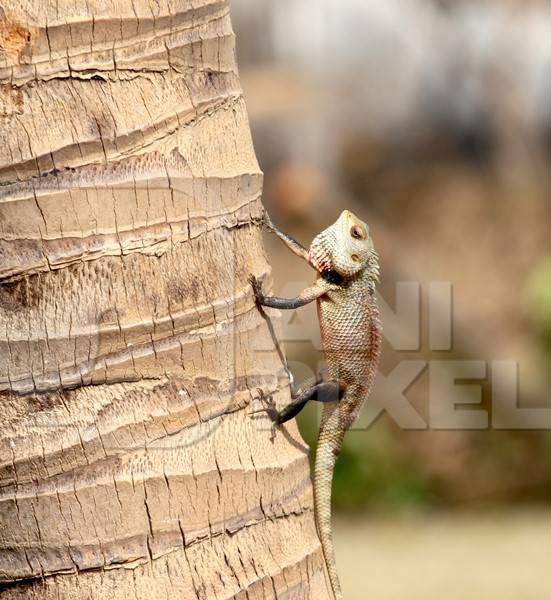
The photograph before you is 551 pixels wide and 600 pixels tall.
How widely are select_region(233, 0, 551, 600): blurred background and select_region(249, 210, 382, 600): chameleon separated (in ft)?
16.1

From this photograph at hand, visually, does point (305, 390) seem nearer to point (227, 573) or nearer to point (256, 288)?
point (256, 288)

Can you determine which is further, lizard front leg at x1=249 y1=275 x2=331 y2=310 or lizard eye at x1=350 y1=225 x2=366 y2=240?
lizard eye at x1=350 y1=225 x2=366 y2=240

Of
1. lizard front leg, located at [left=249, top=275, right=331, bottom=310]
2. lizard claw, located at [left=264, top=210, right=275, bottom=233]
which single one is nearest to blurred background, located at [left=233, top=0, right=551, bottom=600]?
lizard front leg, located at [left=249, top=275, right=331, bottom=310]

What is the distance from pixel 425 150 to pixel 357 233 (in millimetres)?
10076

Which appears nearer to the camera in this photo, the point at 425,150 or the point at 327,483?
the point at 327,483

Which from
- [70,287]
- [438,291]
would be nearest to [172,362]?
[70,287]

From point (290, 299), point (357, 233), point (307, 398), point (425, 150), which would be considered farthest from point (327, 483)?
point (425, 150)

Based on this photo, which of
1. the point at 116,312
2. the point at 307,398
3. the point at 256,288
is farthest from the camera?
the point at 307,398

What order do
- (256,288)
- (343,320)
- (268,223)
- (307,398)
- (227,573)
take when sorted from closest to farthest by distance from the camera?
(227,573) → (256,288) → (268,223) → (307,398) → (343,320)

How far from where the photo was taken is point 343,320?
4.29 meters

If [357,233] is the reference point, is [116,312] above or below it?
above

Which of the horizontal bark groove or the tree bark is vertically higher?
the tree bark

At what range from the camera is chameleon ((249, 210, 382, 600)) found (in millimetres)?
4223

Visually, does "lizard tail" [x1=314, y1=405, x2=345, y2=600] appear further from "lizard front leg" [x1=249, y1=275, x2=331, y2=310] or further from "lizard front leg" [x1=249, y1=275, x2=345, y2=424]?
"lizard front leg" [x1=249, y1=275, x2=331, y2=310]
